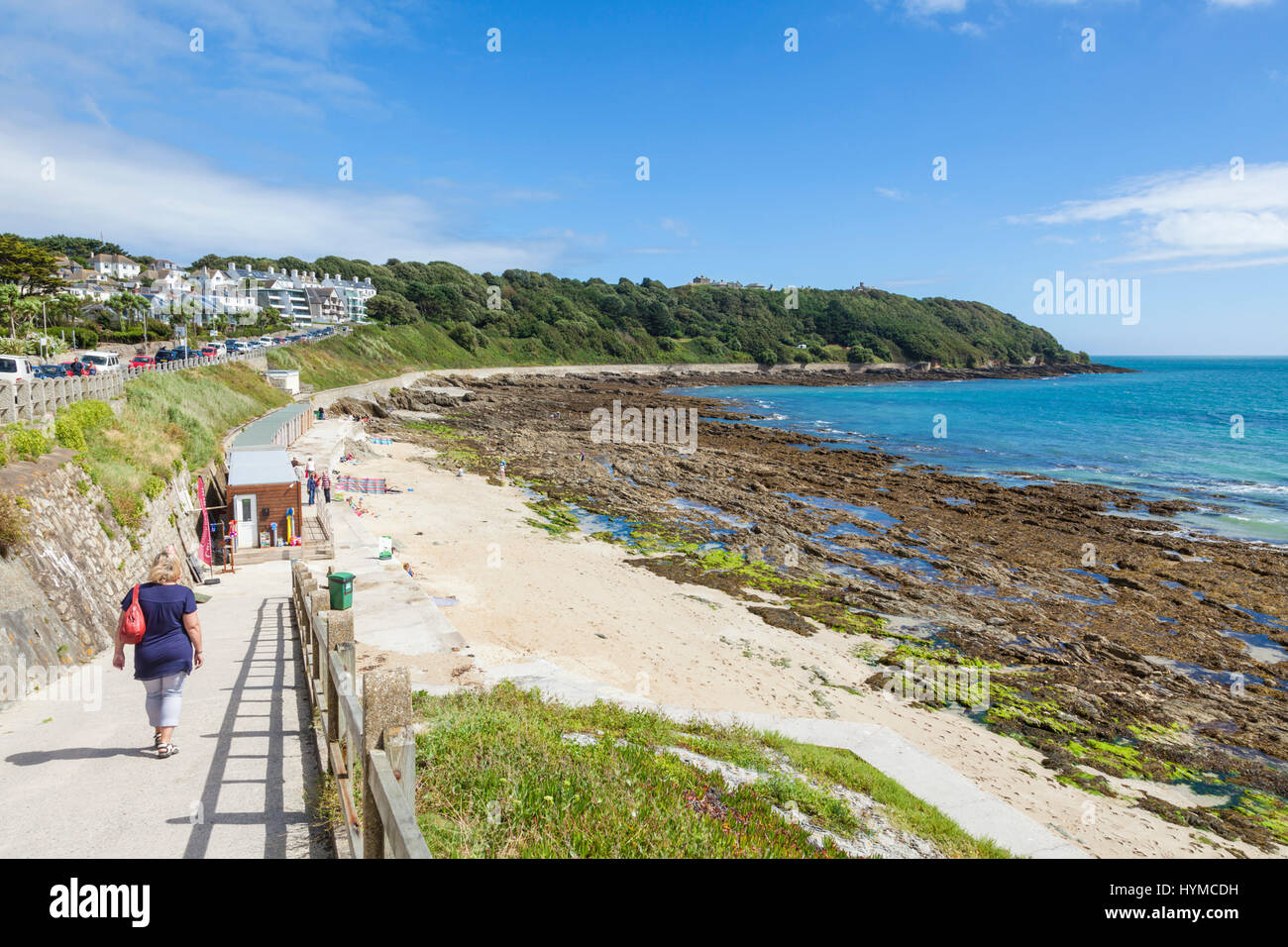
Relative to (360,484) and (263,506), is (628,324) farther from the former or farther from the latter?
(263,506)

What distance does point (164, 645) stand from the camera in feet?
19.2

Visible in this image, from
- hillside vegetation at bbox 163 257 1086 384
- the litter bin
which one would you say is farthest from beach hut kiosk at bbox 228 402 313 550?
hillside vegetation at bbox 163 257 1086 384

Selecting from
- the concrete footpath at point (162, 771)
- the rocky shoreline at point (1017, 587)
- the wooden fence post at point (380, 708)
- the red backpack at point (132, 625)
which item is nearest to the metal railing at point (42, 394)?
the concrete footpath at point (162, 771)

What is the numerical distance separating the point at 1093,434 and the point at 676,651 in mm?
58071

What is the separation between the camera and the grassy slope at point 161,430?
44.5 ft

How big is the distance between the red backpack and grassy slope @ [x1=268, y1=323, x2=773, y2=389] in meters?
53.5

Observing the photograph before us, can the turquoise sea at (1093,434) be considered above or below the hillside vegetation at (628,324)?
below

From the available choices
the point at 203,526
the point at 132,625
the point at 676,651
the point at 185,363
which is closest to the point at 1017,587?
the point at 676,651

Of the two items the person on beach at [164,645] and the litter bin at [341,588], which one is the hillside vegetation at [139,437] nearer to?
the litter bin at [341,588]

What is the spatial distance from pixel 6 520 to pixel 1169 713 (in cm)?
1990

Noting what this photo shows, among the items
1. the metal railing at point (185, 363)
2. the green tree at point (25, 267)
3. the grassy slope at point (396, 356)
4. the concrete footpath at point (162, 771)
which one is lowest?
the concrete footpath at point (162, 771)

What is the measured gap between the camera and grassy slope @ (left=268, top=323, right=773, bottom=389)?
192ft

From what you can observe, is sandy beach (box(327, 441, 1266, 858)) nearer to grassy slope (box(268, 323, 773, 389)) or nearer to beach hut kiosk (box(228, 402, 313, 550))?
beach hut kiosk (box(228, 402, 313, 550))

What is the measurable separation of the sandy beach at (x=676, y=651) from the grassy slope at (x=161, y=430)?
5.94 m
